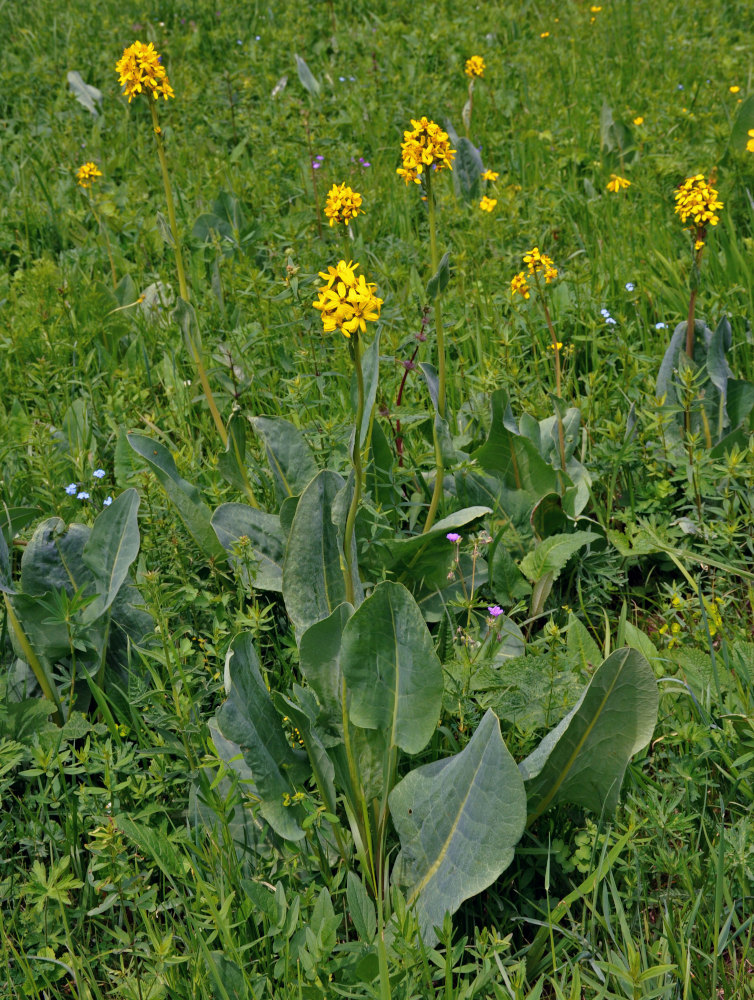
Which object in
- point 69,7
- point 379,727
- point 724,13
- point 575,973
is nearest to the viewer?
point 575,973

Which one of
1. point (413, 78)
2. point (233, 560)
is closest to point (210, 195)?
point (413, 78)

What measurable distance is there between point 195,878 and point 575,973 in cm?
69

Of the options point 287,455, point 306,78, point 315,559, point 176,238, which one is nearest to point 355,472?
point 315,559

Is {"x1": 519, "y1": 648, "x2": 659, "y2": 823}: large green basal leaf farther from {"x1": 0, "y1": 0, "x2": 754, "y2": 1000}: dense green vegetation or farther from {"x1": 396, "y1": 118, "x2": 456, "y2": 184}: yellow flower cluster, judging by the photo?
{"x1": 396, "y1": 118, "x2": 456, "y2": 184}: yellow flower cluster

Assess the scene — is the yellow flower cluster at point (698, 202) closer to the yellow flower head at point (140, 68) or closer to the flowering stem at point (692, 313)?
the flowering stem at point (692, 313)

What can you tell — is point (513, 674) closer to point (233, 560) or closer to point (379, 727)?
point (379, 727)

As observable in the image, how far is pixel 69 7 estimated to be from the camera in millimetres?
6992

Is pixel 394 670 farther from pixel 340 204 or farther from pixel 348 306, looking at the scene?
pixel 340 204

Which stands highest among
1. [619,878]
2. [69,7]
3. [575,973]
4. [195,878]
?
[69,7]

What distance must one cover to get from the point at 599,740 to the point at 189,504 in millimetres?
1229

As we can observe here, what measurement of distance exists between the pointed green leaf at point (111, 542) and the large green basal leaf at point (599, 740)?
1.08 metres

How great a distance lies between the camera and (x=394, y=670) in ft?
5.82

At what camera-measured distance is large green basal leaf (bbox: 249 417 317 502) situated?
2428 millimetres

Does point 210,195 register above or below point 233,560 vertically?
above
